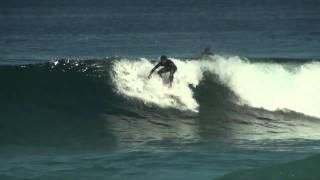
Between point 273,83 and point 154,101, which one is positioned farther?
point 273,83

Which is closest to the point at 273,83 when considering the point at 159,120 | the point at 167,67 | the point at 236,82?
the point at 236,82

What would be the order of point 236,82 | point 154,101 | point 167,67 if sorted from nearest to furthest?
point 154,101, point 167,67, point 236,82

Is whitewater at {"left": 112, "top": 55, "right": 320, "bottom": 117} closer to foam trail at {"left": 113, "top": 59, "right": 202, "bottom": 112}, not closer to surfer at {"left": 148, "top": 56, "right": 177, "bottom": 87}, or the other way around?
foam trail at {"left": 113, "top": 59, "right": 202, "bottom": 112}

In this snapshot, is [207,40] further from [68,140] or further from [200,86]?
[68,140]

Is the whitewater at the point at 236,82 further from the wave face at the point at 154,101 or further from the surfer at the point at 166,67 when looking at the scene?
the surfer at the point at 166,67

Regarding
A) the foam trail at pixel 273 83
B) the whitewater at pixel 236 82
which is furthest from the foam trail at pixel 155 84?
the foam trail at pixel 273 83

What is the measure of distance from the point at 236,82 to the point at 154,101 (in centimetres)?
333

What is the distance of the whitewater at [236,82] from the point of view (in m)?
22.2

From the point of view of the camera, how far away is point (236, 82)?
23906 millimetres

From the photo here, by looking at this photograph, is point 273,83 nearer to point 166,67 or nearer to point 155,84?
point 166,67

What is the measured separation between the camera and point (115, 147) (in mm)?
16391

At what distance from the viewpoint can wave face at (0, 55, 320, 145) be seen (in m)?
18.9

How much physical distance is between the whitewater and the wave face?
0.10ft

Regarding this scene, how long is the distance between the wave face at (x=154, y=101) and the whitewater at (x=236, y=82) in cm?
3
